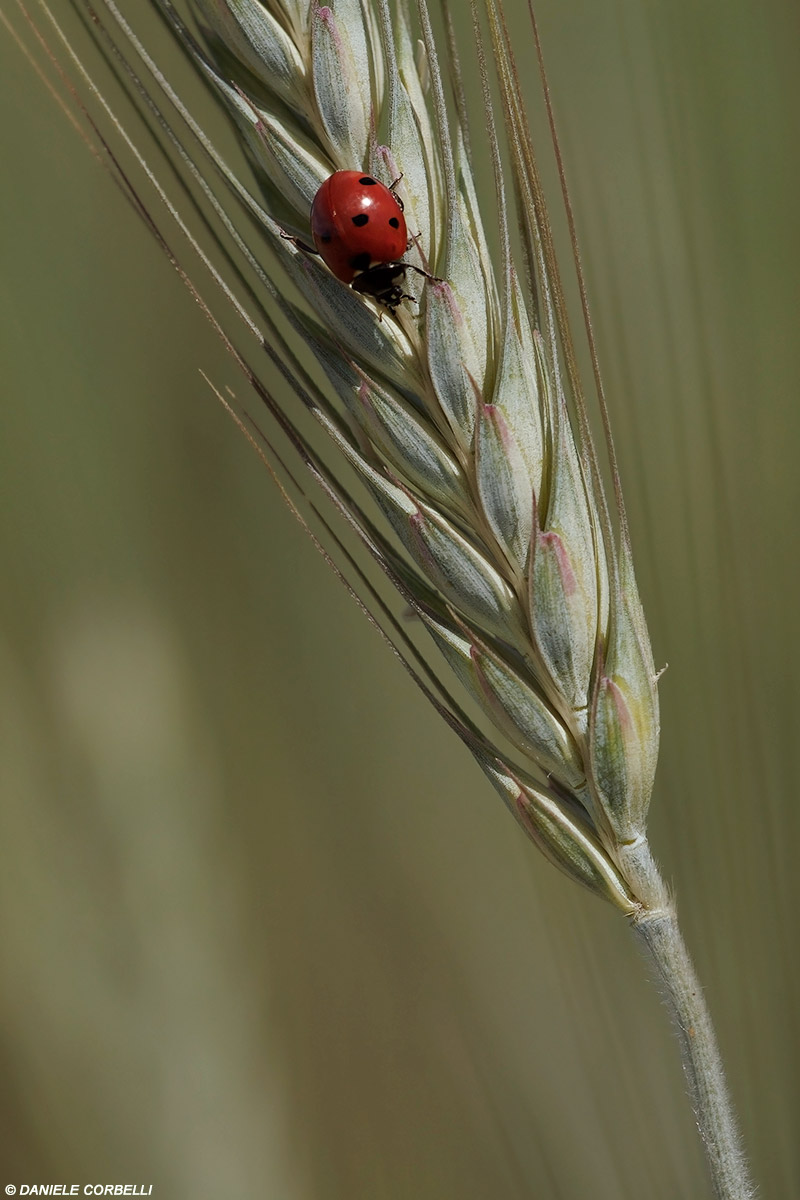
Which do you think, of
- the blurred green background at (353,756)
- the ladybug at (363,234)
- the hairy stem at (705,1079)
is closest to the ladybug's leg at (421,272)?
the ladybug at (363,234)

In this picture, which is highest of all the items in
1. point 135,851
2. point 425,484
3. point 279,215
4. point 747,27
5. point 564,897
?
point 747,27

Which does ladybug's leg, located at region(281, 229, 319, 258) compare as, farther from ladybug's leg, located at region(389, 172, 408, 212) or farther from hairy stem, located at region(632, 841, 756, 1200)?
hairy stem, located at region(632, 841, 756, 1200)

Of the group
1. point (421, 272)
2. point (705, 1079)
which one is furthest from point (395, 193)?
point (705, 1079)

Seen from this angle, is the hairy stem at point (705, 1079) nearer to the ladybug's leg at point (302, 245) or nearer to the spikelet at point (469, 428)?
the spikelet at point (469, 428)

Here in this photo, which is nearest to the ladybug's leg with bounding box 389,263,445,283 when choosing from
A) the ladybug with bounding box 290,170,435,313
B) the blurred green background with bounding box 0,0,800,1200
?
the ladybug with bounding box 290,170,435,313

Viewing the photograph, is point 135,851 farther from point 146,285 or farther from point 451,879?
point 146,285

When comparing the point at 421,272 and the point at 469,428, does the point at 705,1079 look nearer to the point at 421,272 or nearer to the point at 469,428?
the point at 469,428

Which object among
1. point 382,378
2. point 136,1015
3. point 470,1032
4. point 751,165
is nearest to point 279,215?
point 382,378
